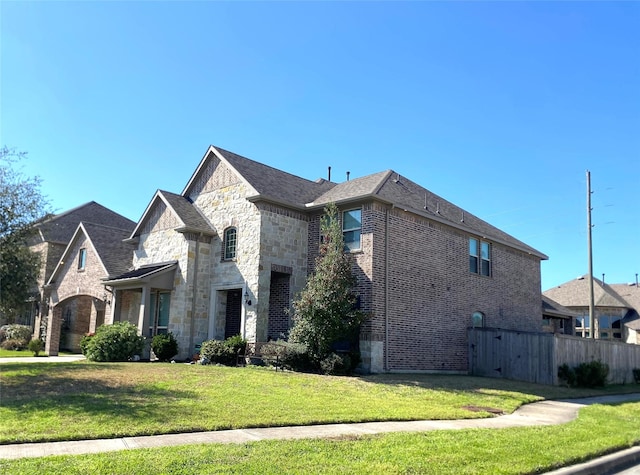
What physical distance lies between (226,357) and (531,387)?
1013 cm

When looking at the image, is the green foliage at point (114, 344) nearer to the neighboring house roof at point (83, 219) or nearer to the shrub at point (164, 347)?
the shrub at point (164, 347)

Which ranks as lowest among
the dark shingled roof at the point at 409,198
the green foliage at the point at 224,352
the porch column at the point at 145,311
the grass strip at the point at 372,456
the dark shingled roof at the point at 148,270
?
the grass strip at the point at 372,456

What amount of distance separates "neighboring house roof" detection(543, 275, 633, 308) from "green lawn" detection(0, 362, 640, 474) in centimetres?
3420

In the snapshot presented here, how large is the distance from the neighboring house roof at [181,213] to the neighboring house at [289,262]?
6 centimetres

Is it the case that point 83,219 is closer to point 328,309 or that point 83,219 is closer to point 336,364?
point 328,309

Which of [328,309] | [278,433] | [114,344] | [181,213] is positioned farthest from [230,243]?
[278,433]

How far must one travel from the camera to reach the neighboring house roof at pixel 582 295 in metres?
47.0

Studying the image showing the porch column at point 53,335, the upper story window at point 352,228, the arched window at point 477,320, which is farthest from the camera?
the porch column at point 53,335

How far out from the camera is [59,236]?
1289 inches

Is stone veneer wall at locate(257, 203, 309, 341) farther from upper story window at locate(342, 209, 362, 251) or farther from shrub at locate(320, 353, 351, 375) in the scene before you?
shrub at locate(320, 353, 351, 375)

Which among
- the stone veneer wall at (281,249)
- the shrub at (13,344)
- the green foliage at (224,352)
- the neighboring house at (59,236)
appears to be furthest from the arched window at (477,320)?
the shrub at (13,344)

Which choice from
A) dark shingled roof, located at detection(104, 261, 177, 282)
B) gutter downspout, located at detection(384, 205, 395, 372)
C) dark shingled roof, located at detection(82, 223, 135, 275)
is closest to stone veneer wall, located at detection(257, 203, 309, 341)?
gutter downspout, located at detection(384, 205, 395, 372)

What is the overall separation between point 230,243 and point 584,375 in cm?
1410

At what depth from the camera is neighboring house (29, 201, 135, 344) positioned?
30750 millimetres
